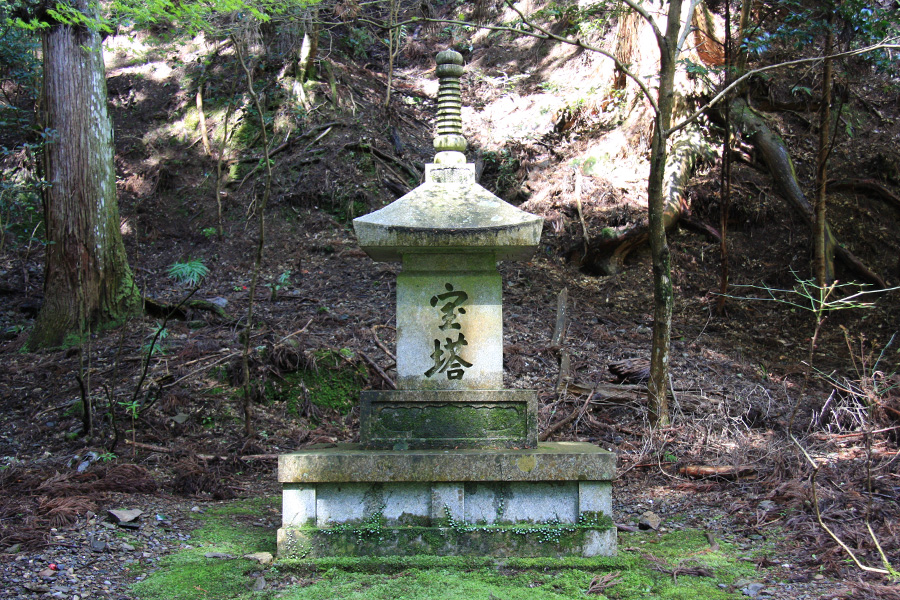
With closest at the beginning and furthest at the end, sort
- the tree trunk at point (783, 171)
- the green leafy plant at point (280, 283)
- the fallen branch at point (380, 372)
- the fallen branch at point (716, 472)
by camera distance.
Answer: the fallen branch at point (716, 472) < the fallen branch at point (380, 372) < the green leafy plant at point (280, 283) < the tree trunk at point (783, 171)

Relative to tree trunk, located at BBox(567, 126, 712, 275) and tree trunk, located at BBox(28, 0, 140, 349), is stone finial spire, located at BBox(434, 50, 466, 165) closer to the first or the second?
tree trunk, located at BBox(28, 0, 140, 349)

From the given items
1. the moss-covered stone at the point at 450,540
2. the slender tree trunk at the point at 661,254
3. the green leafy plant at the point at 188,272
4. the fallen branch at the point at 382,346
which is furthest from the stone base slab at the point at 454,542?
the green leafy plant at the point at 188,272

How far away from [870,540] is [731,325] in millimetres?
6709

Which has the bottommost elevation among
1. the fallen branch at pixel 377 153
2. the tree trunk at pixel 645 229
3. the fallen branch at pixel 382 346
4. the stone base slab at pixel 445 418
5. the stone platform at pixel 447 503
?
the stone platform at pixel 447 503

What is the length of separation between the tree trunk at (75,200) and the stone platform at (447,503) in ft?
17.8

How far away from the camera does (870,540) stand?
4.25 m

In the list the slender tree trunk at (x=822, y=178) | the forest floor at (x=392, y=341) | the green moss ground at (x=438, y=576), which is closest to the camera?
the green moss ground at (x=438, y=576)

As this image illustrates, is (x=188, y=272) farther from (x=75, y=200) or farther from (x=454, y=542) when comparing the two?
(x=454, y=542)

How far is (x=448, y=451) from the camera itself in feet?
14.6

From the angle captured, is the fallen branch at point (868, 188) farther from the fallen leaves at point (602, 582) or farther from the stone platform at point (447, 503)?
the fallen leaves at point (602, 582)

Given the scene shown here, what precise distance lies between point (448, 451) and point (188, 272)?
7315mm

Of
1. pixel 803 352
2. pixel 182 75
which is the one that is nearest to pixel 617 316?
pixel 803 352

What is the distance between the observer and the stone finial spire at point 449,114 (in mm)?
4934

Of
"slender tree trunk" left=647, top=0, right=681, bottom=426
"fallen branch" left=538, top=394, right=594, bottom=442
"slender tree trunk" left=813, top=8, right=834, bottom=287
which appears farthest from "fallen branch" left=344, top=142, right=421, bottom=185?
"fallen branch" left=538, top=394, right=594, bottom=442
